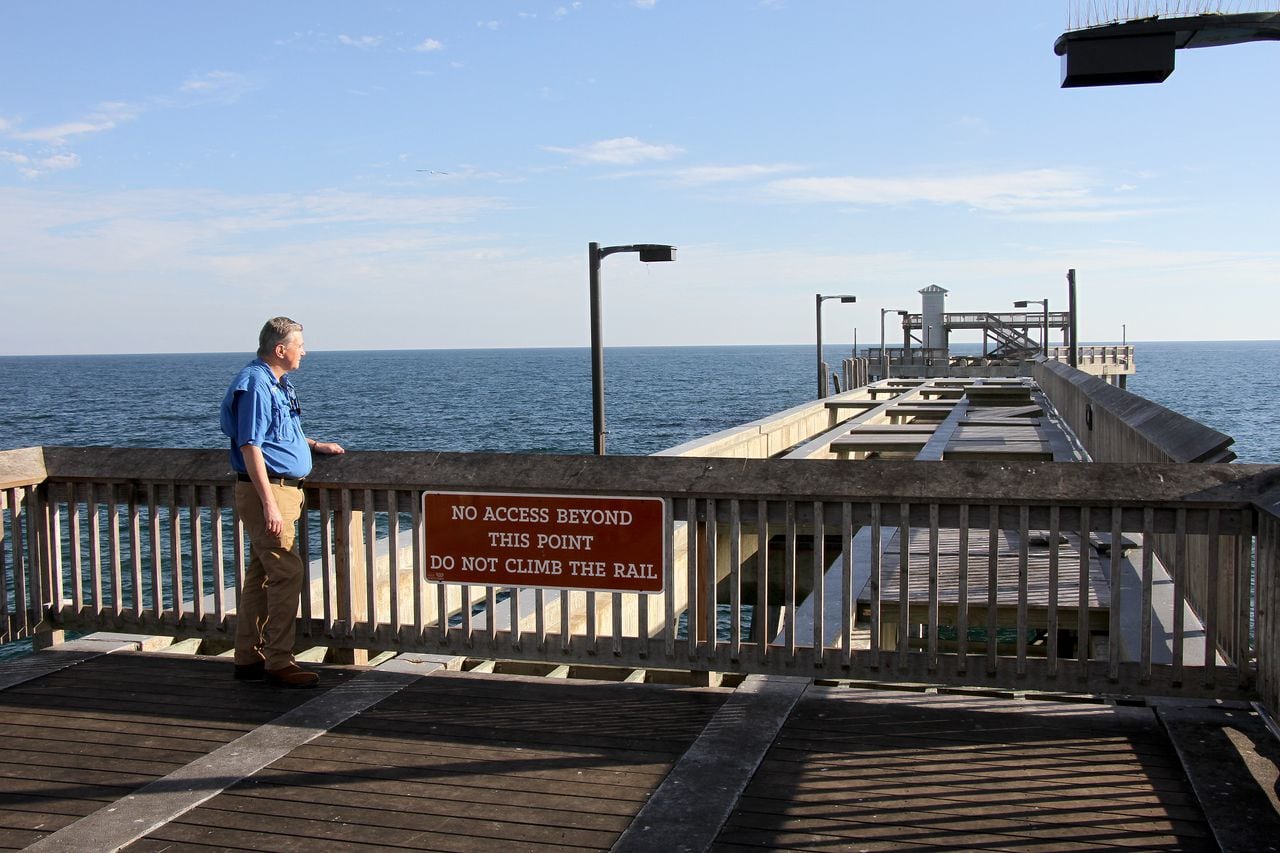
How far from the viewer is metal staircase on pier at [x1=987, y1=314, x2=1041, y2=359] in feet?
258

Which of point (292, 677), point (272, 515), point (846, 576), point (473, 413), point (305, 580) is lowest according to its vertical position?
point (473, 413)

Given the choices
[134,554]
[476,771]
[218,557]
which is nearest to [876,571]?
[476,771]

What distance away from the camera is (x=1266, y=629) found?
16.4 ft

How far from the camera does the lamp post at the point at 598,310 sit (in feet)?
45.2

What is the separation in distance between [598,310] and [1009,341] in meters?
71.3

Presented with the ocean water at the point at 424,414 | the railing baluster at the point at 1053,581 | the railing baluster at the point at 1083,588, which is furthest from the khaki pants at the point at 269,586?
the ocean water at the point at 424,414

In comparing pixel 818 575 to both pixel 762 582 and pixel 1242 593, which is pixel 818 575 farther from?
pixel 1242 593

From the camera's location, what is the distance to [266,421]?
19.0 ft

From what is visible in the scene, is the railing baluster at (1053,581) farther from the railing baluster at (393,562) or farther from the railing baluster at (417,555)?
the railing baluster at (417,555)

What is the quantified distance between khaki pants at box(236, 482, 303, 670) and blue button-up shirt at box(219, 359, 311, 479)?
13 cm

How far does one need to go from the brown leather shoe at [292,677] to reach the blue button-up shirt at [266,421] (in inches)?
39.1

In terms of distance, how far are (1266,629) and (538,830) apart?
3.19 meters

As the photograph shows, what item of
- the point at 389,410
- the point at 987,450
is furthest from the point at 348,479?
the point at 389,410

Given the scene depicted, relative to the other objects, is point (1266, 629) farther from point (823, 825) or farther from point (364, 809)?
point (364, 809)
